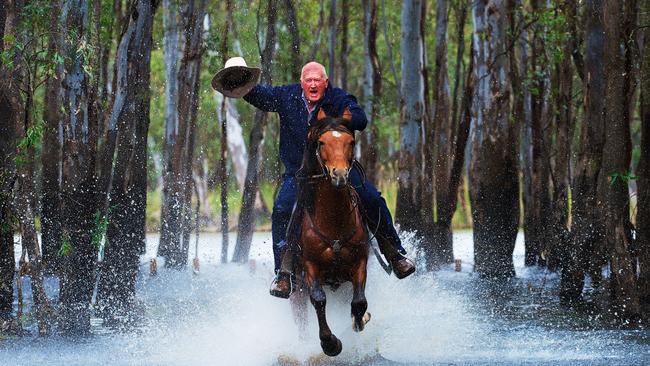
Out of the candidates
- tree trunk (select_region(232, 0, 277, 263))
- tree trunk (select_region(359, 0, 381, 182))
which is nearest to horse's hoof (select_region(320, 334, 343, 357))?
tree trunk (select_region(232, 0, 277, 263))

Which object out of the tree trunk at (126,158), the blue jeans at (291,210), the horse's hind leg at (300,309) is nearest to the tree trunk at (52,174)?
the tree trunk at (126,158)

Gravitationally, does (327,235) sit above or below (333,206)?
below

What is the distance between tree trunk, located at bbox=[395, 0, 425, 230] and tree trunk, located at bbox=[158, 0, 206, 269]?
431cm

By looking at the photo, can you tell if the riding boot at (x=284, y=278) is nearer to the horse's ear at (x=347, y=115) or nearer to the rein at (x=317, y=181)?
the rein at (x=317, y=181)

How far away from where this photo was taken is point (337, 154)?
10.6 m

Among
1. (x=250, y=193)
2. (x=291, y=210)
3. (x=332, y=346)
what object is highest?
(x=291, y=210)

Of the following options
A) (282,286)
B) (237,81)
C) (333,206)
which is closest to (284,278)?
(282,286)

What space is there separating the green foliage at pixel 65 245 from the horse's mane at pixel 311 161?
12.3 feet

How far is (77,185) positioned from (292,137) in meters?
3.83

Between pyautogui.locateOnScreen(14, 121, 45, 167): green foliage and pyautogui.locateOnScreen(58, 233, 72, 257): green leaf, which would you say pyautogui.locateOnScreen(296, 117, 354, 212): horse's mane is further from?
pyautogui.locateOnScreen(58, 233, 72, 257): green leaf

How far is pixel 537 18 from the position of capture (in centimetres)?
2598

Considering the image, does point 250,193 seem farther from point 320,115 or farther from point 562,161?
point 320,115

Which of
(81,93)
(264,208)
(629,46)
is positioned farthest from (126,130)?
(264,208)

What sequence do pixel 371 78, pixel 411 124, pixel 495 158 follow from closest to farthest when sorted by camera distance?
pixel 495 158 → pixel 411 124 → pixel 371 78
